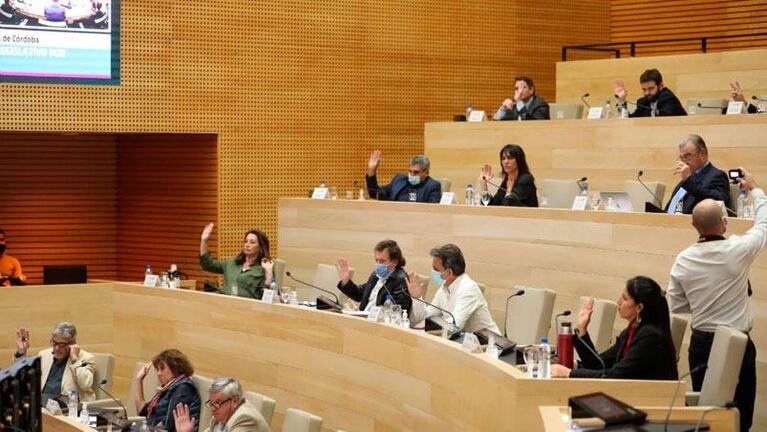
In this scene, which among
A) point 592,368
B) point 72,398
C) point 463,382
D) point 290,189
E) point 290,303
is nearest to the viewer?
point 592,368

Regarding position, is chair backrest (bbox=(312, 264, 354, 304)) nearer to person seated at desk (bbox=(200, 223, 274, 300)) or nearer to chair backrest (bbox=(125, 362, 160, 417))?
person seated at desk (bbox=(200, 223, 274, 300))

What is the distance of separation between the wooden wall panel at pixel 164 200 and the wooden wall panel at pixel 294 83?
0.32 m

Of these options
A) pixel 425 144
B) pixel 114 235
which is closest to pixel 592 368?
pixel 425 144

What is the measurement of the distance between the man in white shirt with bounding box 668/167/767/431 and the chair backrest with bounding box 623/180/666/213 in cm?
278

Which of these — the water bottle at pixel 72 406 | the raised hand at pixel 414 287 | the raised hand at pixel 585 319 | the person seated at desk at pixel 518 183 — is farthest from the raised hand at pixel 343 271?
the raised hand at pixel 585 319

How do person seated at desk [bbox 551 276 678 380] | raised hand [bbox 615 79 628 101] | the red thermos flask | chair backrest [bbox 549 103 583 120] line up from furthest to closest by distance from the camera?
1. chair backrest [bbox 549 103 583 120]
2. raised hand [bbox 615 79 628 101]
3. the red thermos flask
4. person seated at desk [bbox 551 276 678 380]

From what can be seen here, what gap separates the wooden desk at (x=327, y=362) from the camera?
5352mm

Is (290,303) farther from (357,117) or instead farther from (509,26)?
(509,26)

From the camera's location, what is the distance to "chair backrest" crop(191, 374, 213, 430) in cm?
695

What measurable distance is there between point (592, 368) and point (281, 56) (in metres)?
6.43

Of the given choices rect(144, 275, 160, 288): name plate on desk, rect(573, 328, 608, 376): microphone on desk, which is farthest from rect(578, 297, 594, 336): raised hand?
rect(144, 275, 160, 288): name plate on desk

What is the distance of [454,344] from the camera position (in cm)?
630

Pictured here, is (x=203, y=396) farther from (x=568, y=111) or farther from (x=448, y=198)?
(x=568, y=111)

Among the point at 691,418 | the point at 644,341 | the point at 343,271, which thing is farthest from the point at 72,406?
the point at 691,418
